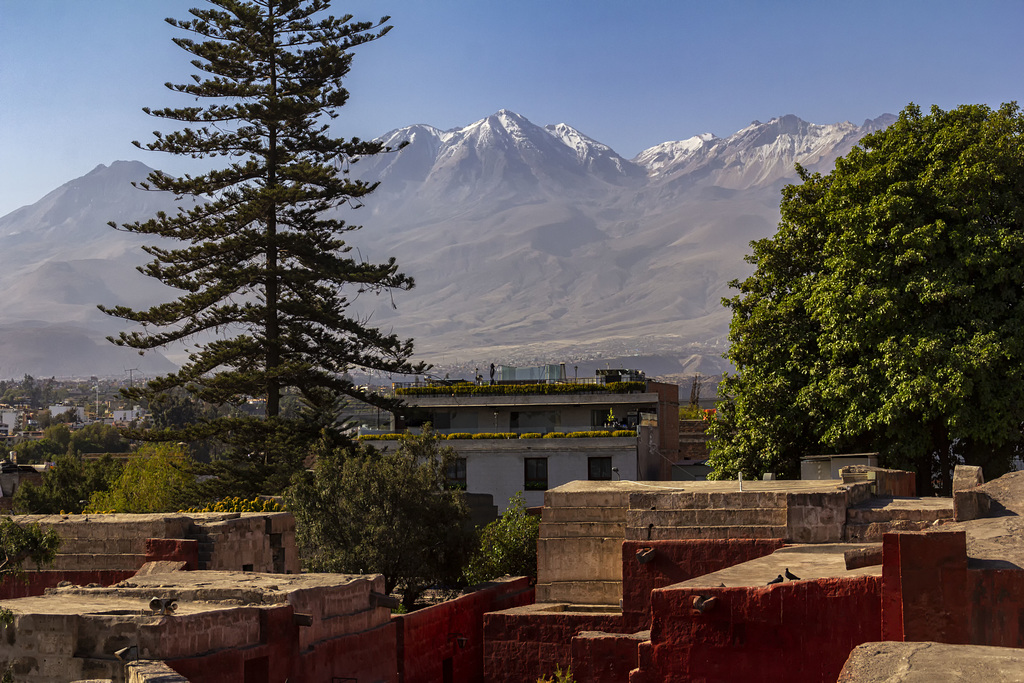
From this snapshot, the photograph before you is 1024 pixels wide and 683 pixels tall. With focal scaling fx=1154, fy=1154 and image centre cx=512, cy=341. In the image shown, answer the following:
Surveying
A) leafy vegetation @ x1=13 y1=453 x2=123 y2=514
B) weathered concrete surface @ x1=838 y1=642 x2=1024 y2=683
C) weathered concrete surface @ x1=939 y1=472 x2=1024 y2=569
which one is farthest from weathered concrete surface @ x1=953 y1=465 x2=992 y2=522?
leafy vegetation @ x1=13 y1=453 x2=123 y2=514

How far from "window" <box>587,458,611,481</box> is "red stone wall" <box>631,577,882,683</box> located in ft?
111

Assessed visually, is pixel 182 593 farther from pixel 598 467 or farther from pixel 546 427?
pixel 546 427

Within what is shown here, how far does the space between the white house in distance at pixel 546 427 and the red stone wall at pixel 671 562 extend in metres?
26.6

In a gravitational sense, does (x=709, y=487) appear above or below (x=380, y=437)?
below

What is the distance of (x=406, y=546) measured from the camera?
2562cm

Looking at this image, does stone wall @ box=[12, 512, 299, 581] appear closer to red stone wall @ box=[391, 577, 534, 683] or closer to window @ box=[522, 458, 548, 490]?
red stone wall @ box=[391, 577, 534, 683]

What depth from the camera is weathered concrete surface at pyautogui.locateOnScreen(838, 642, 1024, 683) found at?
337 inches

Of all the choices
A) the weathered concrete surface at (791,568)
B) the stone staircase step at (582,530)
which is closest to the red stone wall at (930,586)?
the weathered concrete surface at (791,568)

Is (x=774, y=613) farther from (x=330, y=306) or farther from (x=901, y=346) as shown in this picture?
(x=330, y=306)

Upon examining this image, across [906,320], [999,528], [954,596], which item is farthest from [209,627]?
[906,320]

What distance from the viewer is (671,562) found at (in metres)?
18.4

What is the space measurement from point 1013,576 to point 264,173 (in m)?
34.4

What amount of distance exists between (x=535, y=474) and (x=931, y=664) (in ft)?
132

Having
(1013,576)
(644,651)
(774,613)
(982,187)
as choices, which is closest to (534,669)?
(644,651)
